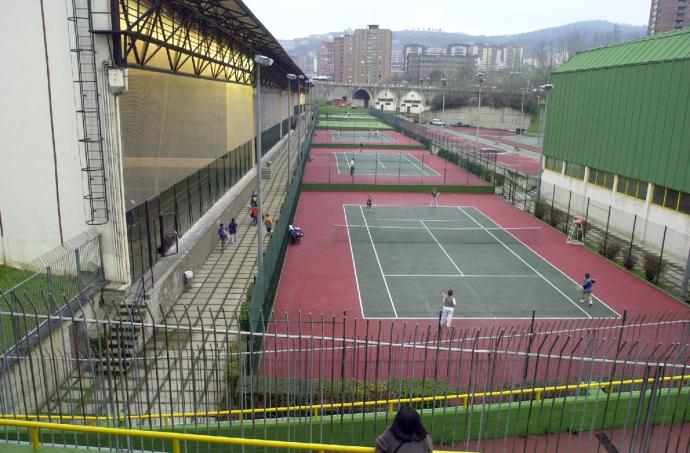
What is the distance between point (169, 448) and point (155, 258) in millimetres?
9419

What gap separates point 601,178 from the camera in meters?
30.2

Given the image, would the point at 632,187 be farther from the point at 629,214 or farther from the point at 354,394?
the point at 354,394

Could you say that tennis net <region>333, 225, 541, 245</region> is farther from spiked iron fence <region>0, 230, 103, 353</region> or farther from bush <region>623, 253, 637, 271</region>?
spiked iron fence <region>0, 230, 103, 353</region>

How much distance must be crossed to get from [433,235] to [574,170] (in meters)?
11.5

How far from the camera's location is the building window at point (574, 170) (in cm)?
3206

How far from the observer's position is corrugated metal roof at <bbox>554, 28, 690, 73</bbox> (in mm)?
24516

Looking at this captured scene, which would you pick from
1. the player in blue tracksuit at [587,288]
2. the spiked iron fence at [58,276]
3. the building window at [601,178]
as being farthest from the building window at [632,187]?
the spiked iron fence at [58,276]

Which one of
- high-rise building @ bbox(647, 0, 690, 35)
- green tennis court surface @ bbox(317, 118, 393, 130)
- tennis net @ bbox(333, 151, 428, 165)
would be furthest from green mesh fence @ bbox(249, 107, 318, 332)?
high-rise building @ bbox(647, 0, 690, 35)

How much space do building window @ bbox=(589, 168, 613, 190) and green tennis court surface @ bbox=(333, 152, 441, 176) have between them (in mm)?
14867

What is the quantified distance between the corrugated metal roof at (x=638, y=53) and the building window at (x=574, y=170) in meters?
5.67

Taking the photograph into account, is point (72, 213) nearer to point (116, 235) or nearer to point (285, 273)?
point (116, 235)

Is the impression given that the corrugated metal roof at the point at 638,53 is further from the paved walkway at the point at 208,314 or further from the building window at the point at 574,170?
the paved walkway at the point at 208,314

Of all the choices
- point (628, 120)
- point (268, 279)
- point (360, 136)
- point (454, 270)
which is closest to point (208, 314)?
point (268, 279)

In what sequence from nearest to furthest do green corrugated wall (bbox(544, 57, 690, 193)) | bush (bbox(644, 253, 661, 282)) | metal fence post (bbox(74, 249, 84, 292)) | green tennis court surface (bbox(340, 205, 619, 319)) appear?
1. metal fence post (bbox(74, 249, 84, 292))
2. green tennis court surface (bbox(340, 205, 619, 319))
3. bush (bbox(644, 253, 661, 282))
4. green corrugated wall (bbox(544, 57, 690, 193))
